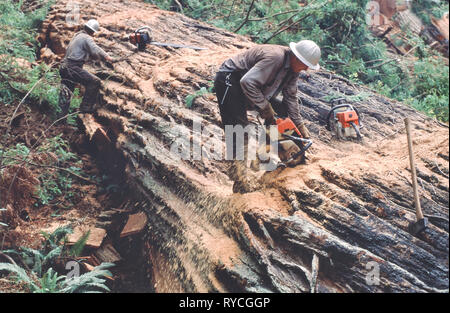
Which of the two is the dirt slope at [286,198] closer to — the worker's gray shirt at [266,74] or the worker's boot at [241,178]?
the worker's boot at [241,178]

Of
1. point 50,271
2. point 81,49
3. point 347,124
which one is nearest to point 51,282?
point 50,271

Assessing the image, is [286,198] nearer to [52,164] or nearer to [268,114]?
[268,114]

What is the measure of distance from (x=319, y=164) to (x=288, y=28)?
6470 mm

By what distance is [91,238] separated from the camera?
207 inches

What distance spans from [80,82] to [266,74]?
4.64 meters

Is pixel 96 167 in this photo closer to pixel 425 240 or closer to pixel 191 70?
pixel 191 70

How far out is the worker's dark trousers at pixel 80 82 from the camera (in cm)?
694

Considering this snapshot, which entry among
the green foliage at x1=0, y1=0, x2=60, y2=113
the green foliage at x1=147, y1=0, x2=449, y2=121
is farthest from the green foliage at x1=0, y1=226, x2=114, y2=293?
the green foliage at x1=147, y1=0, x2=449, y2=121

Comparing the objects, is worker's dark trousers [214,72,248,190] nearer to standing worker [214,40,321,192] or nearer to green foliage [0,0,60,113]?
standing worker [214,40,321,192]

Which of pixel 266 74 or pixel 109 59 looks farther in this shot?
pixel 109 59

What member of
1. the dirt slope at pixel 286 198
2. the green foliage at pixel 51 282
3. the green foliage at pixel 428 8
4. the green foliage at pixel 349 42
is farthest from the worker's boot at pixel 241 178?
the green foliage at pixel 428 8

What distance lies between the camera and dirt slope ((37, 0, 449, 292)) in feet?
10.6

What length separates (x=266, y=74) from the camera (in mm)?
3963
